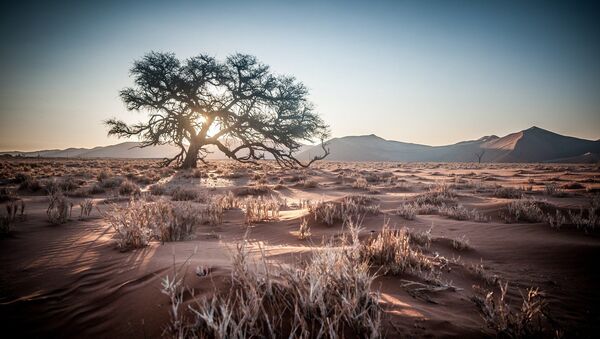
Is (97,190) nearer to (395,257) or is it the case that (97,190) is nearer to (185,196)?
(185,196)

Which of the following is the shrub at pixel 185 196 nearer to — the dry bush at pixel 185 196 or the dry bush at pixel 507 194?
the dry bush at pixel 185 196

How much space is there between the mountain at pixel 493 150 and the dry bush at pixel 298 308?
326 feet

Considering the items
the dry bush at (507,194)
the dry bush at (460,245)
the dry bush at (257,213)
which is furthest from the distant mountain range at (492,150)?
the dry bush at (460,245)

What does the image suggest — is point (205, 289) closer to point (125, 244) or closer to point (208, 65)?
point (125, 244)

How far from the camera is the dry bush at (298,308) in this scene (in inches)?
56.9

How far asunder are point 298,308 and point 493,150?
15071 centimetres

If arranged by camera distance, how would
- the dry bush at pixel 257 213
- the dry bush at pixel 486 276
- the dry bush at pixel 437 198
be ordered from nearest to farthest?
1. the dry bush at pixel 486 276
2. the dry bush at pixel 257 213
3. the dry bush at pixel 437 198

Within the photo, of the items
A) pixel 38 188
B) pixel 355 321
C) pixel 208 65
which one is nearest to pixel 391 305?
pixel 355 321

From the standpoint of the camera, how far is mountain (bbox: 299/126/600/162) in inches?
4616

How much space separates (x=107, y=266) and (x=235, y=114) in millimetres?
18607

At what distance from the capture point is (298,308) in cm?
165

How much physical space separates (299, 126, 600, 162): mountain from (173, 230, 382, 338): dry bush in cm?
9935

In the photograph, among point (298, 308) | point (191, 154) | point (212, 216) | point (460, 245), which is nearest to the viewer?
point (298, 308)

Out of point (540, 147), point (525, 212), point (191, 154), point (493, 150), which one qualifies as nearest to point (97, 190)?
point (191, 154)
